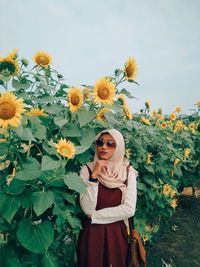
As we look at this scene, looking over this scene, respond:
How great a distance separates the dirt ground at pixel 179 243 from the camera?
365 cm

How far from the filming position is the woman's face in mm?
2264

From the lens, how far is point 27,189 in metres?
1.80

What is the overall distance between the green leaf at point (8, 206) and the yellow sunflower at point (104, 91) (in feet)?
2.84

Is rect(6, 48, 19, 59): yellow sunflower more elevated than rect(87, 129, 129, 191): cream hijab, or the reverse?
rect(6, 48, 19, 59): yellow sunflower

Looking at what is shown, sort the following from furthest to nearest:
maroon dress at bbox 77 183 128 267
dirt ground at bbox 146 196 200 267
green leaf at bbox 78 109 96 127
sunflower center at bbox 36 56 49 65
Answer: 1. dirt ground at bbox 146 196 200 267
2. sunflower center at bbox 36 56 49 65
3. maroon dress at bbox 77 183 128 267
4. green leaf at bbox 78 109 96 127

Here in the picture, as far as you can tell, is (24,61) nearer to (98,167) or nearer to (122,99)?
(122,99)

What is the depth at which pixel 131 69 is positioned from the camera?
237 cm

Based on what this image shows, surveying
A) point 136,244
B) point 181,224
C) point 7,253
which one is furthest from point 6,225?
point 181,224

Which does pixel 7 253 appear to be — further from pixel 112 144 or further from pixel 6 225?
pixel 112 144

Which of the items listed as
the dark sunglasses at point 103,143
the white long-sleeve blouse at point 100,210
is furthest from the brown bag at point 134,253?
the dark sunglasses at point 103,143

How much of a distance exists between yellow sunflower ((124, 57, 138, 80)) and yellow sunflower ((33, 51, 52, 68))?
70 cm

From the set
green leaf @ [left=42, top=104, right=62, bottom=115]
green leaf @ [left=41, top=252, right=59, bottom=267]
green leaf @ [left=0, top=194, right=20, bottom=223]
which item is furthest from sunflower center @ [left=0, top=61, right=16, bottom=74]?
green leaf @ [left=41, top=252, right=59, bottom=267]

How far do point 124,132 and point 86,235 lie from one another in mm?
1042

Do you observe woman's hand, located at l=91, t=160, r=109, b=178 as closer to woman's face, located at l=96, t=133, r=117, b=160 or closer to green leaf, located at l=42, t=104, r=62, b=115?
woman's face, located at l=96, t=133, r=117, b=160
